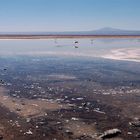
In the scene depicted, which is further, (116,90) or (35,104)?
(116,90)

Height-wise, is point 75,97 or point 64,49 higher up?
point 75,97

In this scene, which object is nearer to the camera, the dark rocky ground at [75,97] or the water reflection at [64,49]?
the dark rocky ground at [75,97]

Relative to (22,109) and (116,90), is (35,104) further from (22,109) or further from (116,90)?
(116,90)

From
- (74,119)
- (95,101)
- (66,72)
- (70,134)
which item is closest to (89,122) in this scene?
(74,119)

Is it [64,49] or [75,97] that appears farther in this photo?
[64,49]

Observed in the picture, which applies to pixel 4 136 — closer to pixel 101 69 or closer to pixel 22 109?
pixel 22 109

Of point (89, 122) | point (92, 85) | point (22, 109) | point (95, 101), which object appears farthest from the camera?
point (92, 85)

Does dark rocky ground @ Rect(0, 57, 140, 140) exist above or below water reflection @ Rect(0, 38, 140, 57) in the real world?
above

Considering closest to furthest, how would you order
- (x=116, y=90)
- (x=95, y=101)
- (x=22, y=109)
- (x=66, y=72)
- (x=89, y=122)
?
(x=89, y=122)
(x=22, y=109)
(x=95, y=101)
(x=116, y=90)
(x=66, y=72)

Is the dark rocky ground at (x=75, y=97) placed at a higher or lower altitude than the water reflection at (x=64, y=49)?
higher

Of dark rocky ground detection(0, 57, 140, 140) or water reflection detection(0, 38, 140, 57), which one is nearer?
dark rocky ground detection(0, 57, 140, 140)
